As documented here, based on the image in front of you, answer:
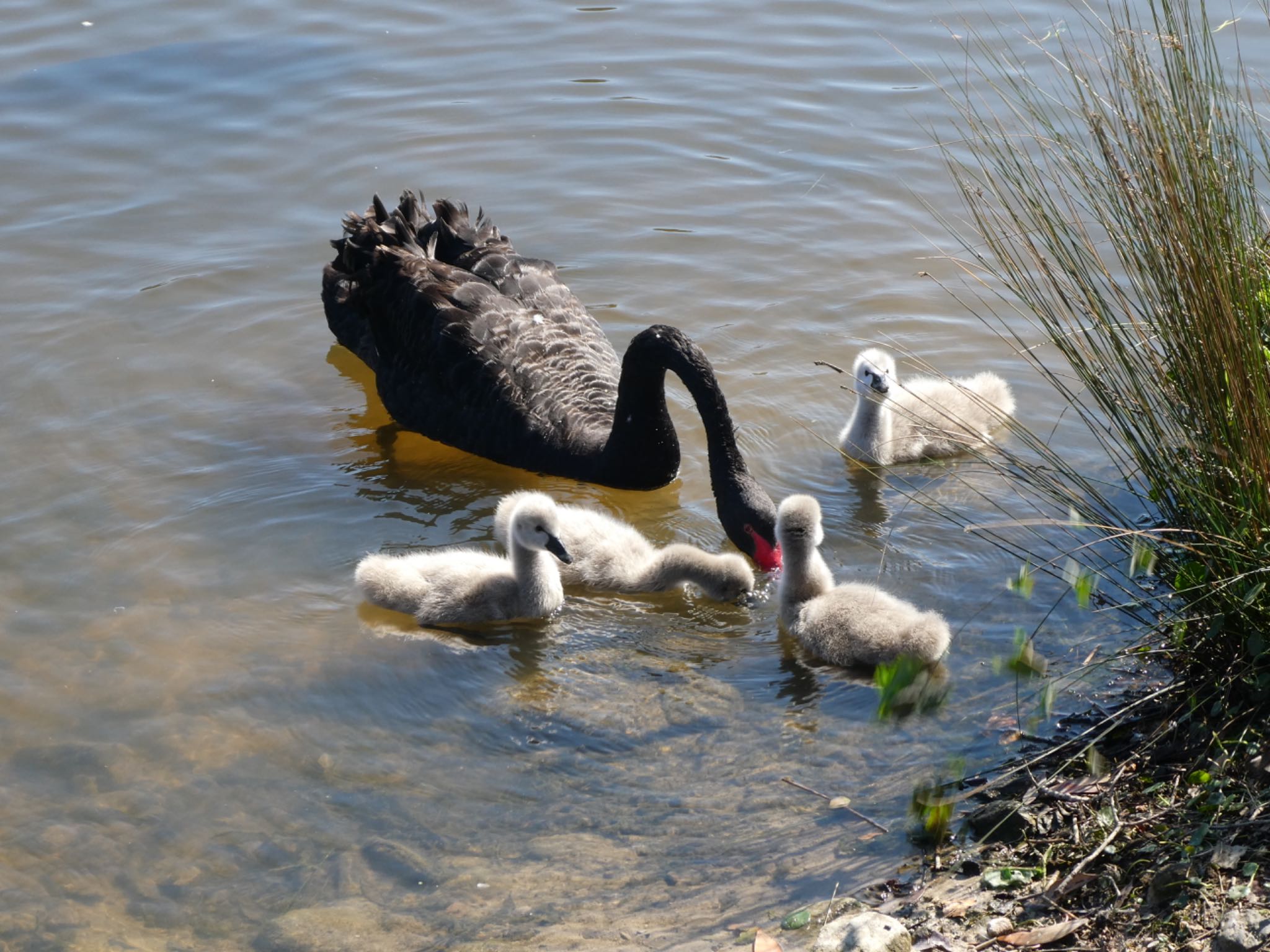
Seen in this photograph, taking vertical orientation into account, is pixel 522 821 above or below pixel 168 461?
below

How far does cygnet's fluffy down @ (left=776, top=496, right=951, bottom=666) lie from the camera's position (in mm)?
4879

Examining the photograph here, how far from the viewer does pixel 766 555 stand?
19.0ft

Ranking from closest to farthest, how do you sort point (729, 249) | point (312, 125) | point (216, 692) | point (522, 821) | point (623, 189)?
point (522, 821) < point (216, 692) < point (729, 249) < point (623, 189) < point (312, 125)

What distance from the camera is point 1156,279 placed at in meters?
4.06

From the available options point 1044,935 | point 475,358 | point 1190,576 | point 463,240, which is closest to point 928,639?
point 1190,576

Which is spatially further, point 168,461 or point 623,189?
point 623,189

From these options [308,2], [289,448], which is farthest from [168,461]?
[308,2]

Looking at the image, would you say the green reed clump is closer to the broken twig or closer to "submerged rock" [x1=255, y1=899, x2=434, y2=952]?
the broken twig

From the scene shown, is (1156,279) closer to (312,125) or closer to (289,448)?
(289,448)

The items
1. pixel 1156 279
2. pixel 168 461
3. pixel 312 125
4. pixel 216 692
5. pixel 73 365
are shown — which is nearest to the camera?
pixel 1156 279

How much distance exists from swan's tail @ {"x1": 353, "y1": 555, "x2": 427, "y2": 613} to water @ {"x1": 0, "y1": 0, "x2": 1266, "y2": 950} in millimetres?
124

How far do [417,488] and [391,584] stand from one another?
54.9 inches

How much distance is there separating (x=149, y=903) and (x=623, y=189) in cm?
649

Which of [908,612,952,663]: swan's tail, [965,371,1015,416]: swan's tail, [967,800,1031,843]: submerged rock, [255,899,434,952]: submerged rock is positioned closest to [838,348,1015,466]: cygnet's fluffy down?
[965,371,1015,416]: swan's tail
